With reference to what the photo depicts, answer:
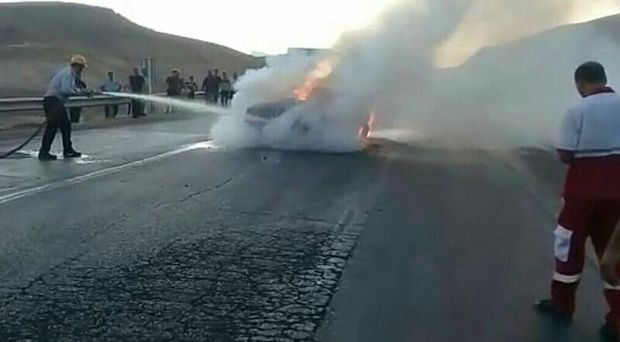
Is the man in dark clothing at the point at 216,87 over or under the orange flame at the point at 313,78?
under

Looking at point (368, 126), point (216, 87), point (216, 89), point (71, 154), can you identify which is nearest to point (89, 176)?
point (71, 154)

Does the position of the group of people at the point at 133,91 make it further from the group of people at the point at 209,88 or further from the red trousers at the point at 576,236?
the red trousers at the point at 576,236

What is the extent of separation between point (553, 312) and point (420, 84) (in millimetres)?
14609

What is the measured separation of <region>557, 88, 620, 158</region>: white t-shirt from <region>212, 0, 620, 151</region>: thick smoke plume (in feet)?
40.9

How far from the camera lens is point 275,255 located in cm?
776

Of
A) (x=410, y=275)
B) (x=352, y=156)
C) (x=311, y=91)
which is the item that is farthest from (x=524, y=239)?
(x=311, y=91)

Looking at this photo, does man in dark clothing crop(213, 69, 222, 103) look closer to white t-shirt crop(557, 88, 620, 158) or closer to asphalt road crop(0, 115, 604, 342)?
asphalt road crop(0, 115, 604, 342)

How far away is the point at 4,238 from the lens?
8.08 m

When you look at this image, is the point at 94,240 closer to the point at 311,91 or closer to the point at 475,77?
the point at 311,91

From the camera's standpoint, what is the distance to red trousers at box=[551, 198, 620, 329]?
5.74 metres

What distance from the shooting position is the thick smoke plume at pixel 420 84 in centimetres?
1842

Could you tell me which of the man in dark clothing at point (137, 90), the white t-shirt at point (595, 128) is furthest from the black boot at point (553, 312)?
the man in dark clothing at point (137, 90)

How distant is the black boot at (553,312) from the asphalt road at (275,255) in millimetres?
114

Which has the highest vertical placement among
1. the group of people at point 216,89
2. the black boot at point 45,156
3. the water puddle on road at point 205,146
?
the black boot at point 45,156
